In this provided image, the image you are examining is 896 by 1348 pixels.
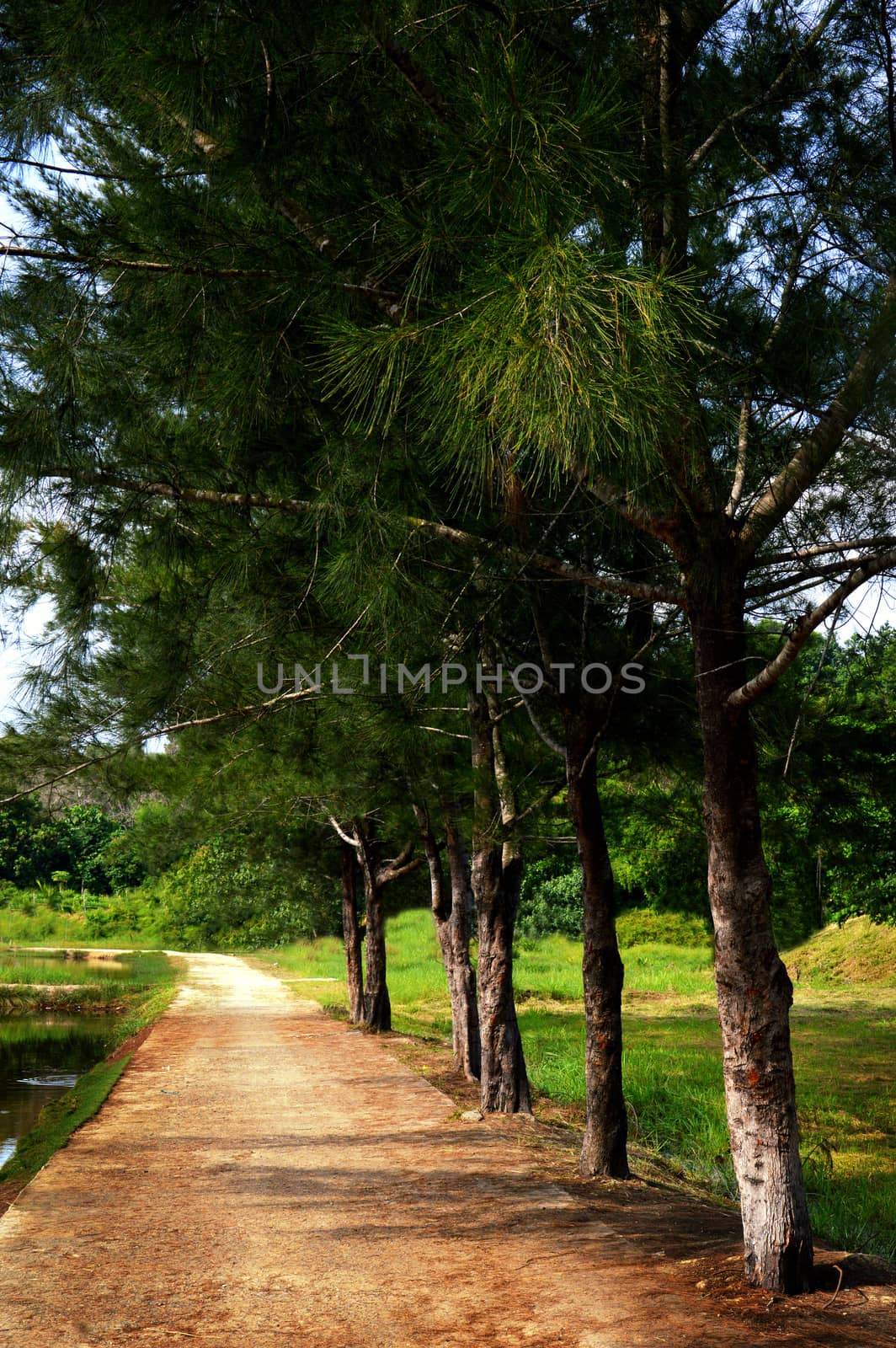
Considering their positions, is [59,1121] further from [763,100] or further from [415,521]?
[763,100]

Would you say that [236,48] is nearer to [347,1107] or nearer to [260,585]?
[260,585]

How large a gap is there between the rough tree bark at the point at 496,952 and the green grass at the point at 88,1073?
318 cm

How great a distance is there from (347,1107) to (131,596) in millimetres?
4651

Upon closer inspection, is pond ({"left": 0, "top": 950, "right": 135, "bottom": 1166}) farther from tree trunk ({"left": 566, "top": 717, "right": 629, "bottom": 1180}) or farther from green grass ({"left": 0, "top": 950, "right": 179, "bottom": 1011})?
tree trunk ({"left": 566, "top": 717, "right": 629, "bottom": 1180})

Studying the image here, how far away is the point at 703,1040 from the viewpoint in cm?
1609

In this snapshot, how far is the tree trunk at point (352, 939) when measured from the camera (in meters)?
17.7

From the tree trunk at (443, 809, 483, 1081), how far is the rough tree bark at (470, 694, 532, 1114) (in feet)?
6.06

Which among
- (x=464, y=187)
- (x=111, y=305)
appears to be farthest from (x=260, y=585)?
(x=464, y=187)

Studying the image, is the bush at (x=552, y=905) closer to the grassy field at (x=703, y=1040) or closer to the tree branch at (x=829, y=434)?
the grassy field at (x=703, y=1040)

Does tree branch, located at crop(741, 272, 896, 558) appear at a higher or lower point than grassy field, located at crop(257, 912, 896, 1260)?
higher

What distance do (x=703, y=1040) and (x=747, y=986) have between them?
1255 cm

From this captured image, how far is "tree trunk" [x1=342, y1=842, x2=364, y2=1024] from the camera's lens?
17.7 m

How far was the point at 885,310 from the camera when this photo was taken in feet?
12.9

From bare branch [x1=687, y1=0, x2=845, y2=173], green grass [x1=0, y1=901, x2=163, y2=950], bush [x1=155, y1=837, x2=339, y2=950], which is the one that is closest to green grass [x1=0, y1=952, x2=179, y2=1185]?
bush [x1=155, y1=837, x2=339, y2=950]
